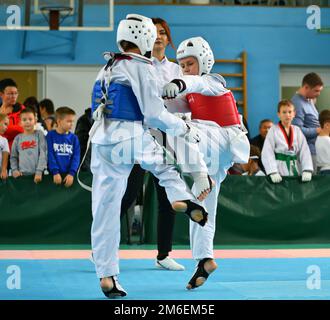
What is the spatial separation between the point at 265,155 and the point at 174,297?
4.61 m

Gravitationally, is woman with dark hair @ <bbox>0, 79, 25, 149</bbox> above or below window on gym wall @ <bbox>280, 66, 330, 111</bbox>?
below

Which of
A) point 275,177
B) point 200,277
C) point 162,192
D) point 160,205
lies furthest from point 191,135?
point 275,177

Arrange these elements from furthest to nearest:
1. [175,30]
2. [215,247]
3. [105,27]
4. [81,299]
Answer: [175,30] → [105,27] → [215,247] → [81,299]

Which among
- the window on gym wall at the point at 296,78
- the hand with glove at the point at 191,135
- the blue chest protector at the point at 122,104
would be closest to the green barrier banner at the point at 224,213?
the hand with glove at the point at 191,135

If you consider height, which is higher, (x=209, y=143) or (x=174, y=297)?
(x=209, y=143)

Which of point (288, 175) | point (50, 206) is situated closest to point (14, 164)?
point (50, 206)

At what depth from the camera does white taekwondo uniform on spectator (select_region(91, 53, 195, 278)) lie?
507 centimetres

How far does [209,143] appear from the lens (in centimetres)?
561

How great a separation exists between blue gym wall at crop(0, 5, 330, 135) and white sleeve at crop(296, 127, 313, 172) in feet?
18.6

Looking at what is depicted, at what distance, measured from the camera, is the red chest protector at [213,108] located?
18.5 feet

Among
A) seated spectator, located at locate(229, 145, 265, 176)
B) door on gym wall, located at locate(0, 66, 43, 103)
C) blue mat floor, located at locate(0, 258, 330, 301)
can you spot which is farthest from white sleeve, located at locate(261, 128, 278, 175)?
door on gym wall, located at locate(0, 66, 43, 103)

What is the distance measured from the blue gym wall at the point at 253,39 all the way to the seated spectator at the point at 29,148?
17.7 ft

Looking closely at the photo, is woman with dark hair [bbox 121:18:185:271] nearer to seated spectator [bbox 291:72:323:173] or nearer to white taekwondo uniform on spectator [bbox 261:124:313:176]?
white taekwondo uniform on spectator [bbox 261:124:313:176]

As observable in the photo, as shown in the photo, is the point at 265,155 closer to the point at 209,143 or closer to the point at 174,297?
the point at 209,143
